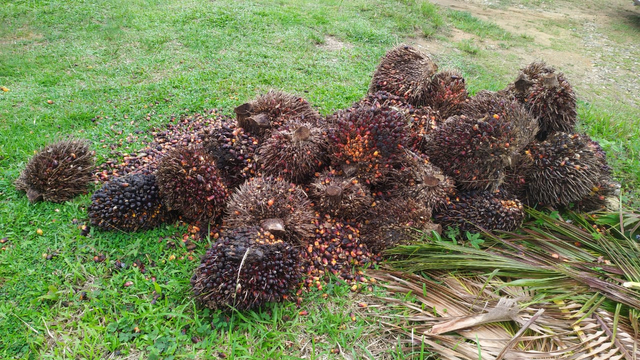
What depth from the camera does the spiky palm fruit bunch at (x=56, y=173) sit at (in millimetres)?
3248

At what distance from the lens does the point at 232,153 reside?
3123mm

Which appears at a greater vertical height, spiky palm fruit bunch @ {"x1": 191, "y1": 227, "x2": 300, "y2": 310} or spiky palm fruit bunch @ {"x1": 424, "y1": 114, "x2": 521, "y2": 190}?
spiky palm fruit bunch @ {"x1": 424, "y1": 114, "x2": 521, "y2": 190}

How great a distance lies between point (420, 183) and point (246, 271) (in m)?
1.49

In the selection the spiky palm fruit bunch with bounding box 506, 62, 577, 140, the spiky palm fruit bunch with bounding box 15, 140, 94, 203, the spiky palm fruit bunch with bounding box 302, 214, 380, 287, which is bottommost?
the spiky palm fruit bunch with bounding box 302, 214, 380, 287

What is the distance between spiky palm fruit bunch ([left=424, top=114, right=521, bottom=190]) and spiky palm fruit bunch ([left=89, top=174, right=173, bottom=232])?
2.25m

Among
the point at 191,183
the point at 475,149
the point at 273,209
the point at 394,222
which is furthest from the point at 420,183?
the point at 191,183

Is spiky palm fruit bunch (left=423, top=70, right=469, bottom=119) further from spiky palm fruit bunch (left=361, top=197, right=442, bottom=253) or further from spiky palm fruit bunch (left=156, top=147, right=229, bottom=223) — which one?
spiky palm fruit bunch (left=156, top=147, right=229, bottom=223)

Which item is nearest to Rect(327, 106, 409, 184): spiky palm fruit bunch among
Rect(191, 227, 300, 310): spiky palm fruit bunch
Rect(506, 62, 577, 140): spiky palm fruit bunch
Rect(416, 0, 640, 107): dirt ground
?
Rect(191, 227, 300, 310): spiky palm fruit bunch

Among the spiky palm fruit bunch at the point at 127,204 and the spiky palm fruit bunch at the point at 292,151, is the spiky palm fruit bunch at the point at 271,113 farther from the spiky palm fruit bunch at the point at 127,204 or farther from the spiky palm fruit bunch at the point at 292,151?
the spiky palm fruit bunch at the point at 127,204

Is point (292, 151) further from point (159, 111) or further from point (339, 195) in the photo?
point (159, 111)

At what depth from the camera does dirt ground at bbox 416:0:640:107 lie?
7.02 m

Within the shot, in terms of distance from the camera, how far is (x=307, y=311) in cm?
265

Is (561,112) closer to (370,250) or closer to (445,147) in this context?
(445,147)

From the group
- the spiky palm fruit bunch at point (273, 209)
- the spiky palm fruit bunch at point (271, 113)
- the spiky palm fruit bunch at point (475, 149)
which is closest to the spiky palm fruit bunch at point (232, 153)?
the spiky palm fruit bunch at point (271, 113)
